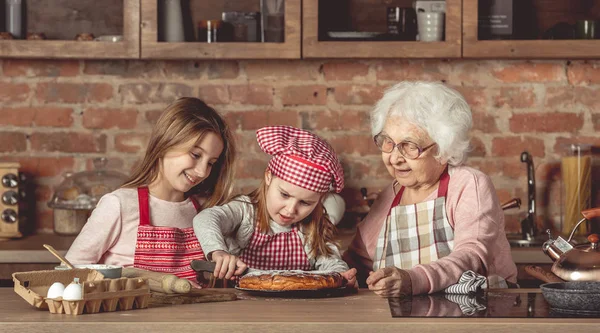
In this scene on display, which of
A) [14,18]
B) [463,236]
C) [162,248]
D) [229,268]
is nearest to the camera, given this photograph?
[229,268]

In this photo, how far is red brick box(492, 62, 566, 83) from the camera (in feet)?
12.3

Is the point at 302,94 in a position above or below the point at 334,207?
above

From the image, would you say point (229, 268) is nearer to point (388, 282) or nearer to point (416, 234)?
point (388, 282)

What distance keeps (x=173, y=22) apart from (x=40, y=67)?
624 mm

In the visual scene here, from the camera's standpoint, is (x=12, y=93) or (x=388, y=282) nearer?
(x=388, y=282)

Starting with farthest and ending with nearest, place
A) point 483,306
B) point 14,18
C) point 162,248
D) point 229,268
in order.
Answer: point 14,18
point 162,248
point 229,268
point 483,306

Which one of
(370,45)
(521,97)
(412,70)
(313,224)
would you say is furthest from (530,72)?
(313,224)

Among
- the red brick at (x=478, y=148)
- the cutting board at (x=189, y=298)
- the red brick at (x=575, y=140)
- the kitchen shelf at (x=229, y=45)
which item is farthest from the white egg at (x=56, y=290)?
the red brick at (x=575, y=140)

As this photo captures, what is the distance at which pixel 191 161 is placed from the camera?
8.54ft

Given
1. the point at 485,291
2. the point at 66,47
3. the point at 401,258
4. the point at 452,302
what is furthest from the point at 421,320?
the point at 66,47

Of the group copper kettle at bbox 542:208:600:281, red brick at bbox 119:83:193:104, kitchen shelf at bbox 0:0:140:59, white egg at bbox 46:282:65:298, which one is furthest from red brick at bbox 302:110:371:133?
white egg at bbox 46:282:65:298

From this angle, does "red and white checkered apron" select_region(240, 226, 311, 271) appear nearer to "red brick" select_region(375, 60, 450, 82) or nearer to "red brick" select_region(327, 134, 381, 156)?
"red brick" select_region(327, 134, 381, 156)

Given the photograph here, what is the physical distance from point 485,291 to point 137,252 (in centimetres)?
101

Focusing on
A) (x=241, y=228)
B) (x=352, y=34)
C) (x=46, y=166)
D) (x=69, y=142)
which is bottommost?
(x=241, y=228)
